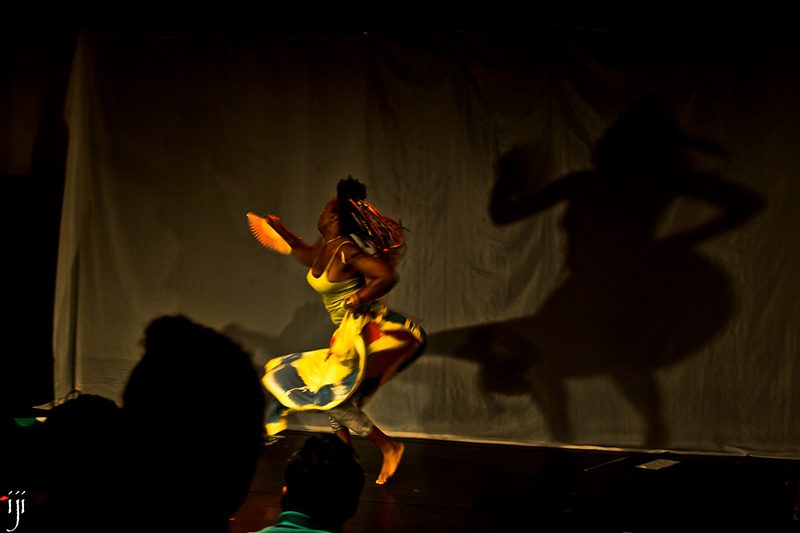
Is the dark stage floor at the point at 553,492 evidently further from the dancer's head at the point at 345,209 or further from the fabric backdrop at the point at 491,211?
the dancer's head at the point at 345,209

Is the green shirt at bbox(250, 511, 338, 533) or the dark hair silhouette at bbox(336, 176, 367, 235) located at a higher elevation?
the dark hair silhouette at bbox(336, 176, 367, 235)

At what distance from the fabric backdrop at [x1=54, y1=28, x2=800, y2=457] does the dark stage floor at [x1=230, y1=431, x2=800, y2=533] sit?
1.23 ft

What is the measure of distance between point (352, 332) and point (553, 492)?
1.27m

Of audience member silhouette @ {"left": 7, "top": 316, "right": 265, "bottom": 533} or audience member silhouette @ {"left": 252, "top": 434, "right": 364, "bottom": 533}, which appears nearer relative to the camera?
audience member silhouette @ {"left": 7, "top": 316, "right": 265, "bottom": 533}

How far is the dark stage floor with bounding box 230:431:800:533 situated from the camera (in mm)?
3545

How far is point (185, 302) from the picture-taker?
5648 millimetres

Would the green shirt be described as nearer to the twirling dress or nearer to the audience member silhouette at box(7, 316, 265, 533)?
the audience member silhouette at box(7, 316, 265, 533)

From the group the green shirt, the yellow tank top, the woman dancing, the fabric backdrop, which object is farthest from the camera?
the fabric backdrop

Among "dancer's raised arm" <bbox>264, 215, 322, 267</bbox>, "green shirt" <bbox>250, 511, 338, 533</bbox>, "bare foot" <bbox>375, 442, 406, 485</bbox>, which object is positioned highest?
"dancer's raised arm" <bbox>264, 215, 322, 267</bbox>

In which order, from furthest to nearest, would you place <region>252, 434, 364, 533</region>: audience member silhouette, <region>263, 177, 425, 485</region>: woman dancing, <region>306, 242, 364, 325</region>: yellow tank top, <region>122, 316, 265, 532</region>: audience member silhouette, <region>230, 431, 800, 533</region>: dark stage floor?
<region>306, 242, 364, 325</region>: yellow tank top, <region>263, 177, 425, 485</region>: woman dancing, <region>230, 431, 800, 533</region>: dark stage floor, <region>252, 434, 364, 533</region>: audience member silhouette, <region>122, 316, 265, 532</region>: audience member silhouette

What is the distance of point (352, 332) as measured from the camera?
4012mm

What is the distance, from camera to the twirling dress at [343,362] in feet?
13.1

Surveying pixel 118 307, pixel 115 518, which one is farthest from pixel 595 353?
pixel 115 518

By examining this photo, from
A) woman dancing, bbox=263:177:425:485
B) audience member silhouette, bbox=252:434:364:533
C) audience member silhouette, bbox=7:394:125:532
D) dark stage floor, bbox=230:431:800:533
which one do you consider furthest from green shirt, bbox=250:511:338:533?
woman dancing, bbox=263:177:425:485
